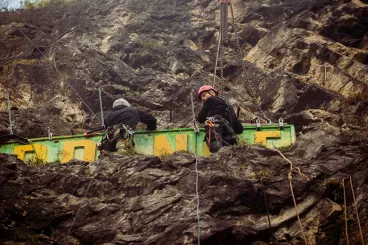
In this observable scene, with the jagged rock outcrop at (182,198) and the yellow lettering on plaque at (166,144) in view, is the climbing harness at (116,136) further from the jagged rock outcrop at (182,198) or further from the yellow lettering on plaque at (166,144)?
the jagged rock outcrop at (182,198)

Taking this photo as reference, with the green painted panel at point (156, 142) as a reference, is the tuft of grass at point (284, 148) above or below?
below

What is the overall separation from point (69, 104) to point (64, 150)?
3543 millimetres

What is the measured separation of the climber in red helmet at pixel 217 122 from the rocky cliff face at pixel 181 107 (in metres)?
0.90

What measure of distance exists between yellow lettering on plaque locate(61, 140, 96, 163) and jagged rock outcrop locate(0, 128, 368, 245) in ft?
5.10

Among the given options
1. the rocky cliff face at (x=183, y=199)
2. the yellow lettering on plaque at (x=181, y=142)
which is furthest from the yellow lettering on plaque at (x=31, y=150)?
the yellow lettering on plaque at (x=181, y=142)

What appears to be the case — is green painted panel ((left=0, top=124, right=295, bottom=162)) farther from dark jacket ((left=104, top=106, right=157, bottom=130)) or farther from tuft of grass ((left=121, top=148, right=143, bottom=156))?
tuft of grass ((left=121, top=148, right=143, bottom=156))

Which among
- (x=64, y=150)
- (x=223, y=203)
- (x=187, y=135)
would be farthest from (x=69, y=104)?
(x=223, y=203)

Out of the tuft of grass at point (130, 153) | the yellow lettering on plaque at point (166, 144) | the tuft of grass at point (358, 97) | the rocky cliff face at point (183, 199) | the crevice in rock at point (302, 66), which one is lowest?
the rocky cliff face at point (183, 199)

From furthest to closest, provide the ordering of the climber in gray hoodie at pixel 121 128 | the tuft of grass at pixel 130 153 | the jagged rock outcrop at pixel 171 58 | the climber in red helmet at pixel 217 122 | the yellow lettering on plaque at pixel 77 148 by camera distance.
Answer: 1. the jagged rock outcrop at pixel 171 58
2. the yellow lettering on plaque at pixel 77 148
3. the climber in gray hoodie at pixel 121 128
4. the climber in red helmet at pixel 217 122
5. the tuft of grass at pixel 130 153

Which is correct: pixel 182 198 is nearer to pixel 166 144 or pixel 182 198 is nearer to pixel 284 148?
pixel 166 144

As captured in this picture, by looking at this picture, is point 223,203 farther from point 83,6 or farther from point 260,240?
point 83,6

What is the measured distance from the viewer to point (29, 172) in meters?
8.39

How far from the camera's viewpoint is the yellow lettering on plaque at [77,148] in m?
10.3

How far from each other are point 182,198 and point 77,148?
12.1 feet
